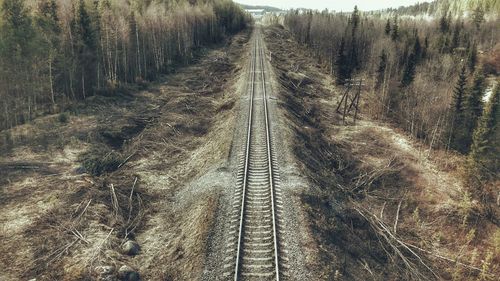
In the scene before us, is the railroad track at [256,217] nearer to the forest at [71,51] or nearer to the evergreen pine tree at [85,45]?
the forest at [71,51]

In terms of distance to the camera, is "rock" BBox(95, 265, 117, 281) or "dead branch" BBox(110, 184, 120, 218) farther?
"dead branch" BBox(110, 184, 120, 218)

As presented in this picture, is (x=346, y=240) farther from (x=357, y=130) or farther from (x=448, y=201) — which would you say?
(x=357, y=130)

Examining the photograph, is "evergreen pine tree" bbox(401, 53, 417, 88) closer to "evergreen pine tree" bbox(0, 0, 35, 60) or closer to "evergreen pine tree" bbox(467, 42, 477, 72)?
"evergreen pine tree" bbox(467, 42, 477, 72)

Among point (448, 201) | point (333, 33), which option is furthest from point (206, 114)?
point (333, 33)

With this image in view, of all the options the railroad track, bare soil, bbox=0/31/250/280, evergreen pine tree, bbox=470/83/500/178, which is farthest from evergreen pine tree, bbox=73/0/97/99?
evergreen pine tree, bbox=470/83/500/178

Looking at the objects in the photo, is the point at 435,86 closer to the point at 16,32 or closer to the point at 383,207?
the point at 383,207

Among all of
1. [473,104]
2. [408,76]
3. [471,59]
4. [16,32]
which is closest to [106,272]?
[16,32]

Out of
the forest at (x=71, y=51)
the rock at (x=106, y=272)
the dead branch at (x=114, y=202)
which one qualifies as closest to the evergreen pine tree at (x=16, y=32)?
the forest at (x=71, y=51)
